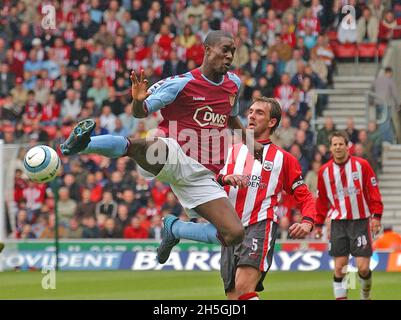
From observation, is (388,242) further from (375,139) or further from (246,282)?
(246,282)

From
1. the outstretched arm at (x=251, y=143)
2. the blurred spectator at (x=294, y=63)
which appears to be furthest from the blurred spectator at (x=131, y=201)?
the outstretched arm at (x=251, y=143)

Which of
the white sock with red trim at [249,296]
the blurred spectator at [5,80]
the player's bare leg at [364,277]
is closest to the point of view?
the white sock with red trim at [249,296]

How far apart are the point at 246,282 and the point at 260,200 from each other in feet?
2.47

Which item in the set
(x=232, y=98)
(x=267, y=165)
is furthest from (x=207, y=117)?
(x=267, y=165)

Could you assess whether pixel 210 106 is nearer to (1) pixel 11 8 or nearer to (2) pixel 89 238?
(2) pixel 89 238

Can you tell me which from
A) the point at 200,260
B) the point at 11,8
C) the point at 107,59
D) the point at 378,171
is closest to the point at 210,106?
the point at 200,260

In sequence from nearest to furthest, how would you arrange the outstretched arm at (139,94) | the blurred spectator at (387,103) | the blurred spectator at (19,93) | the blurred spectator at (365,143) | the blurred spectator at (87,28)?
the outstretched arm at (139,94) → the blurred spectator at (365,143) → the blurred spectator at (387,103) → the blurred spectator at (19,93) → the blurred spectator at (87,28)

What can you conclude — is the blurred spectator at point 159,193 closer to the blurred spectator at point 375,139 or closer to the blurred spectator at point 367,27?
the blurred spectator at point 375,139

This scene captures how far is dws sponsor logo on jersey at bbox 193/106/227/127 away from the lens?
1027 centimetres

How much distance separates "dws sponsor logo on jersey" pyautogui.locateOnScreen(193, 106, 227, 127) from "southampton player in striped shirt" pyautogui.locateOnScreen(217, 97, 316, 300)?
1.19 feet

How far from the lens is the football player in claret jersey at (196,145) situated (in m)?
9.82

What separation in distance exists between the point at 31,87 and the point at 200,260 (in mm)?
5804

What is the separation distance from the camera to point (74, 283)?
15.7 metres

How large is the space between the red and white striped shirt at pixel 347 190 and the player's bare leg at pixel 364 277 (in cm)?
52
